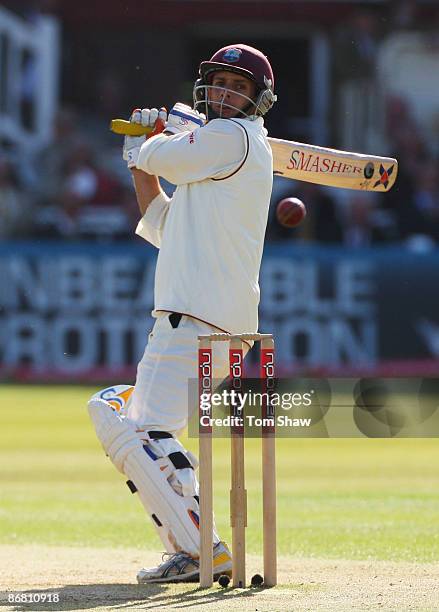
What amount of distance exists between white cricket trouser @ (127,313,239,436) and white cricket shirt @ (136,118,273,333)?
0.23ft

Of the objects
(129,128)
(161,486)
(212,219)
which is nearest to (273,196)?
(129,128)

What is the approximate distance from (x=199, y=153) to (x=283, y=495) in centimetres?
332

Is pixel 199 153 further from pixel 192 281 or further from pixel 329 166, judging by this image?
pixel 329 166

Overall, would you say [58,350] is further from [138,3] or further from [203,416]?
[203,416]

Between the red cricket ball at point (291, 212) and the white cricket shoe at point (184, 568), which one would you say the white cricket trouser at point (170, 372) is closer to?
the white cricket shoe at point (184, 568)

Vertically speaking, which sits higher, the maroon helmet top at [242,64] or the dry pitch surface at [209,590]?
the maroon helmet top at [242,64]

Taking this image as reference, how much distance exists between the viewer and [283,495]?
7.71 metres

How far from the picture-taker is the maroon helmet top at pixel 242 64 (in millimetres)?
4891

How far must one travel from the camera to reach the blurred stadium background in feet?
49.8

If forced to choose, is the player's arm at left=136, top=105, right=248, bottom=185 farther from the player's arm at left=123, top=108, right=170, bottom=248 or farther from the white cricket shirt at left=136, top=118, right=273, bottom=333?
the player's arm at left=123, top=108, right=170, bottom=248

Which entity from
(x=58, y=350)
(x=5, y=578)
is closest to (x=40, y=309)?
(x=58, y=350)
